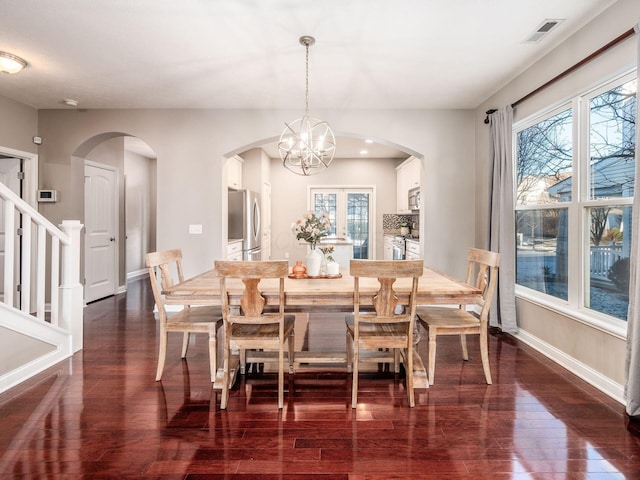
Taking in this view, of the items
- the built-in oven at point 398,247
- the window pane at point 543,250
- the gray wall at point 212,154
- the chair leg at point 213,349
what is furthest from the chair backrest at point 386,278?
the built-in oven at point 398,247

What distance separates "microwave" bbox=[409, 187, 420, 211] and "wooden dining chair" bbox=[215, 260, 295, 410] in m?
4.46

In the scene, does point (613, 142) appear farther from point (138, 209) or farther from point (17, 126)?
point (138, 209)

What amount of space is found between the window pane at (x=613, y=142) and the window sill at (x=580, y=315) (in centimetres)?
85

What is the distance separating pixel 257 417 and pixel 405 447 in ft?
2.74

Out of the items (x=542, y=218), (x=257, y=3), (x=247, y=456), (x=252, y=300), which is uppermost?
(x=257, y=3)

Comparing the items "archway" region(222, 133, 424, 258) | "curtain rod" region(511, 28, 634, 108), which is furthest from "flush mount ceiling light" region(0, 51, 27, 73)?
"archway" region(222, 133, 424, 258)

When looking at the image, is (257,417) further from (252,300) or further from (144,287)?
(144,287)

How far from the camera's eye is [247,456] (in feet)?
6.08

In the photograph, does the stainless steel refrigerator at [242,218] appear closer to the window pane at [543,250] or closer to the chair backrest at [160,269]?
the chair backrest at [160,269]

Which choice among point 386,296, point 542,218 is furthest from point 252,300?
point 542,218

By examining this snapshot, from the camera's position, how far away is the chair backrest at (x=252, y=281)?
2229 millimetres

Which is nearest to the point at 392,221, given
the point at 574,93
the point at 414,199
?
the point at 414,199

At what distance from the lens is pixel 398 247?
264 inches

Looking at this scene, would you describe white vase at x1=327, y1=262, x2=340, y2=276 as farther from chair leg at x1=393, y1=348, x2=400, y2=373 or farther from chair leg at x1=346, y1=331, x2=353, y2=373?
chair leg at x1=393, y1=348, x2=400, y2=373
